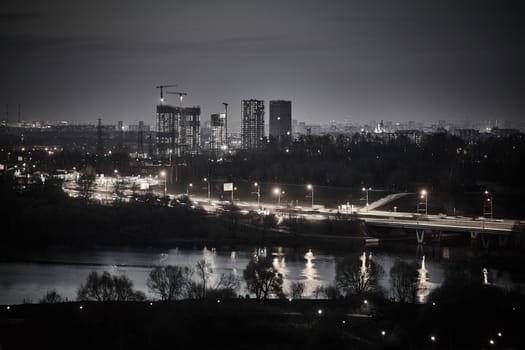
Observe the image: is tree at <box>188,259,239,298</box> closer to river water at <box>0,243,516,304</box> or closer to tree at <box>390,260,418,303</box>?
river water at <box>0,243,516,304</box>

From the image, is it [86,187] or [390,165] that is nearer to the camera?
[86,187]

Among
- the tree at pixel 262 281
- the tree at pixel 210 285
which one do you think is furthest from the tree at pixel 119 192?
the tree at pixel 262 281

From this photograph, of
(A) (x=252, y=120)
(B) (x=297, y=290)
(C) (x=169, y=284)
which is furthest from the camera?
(A) (x=252, y=120)

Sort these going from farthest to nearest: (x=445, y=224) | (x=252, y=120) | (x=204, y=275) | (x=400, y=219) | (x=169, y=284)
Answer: (x=252, y=120), (x=400, y=219), (x=445, y=224), (x=204, y=275), (x=169, y=284)

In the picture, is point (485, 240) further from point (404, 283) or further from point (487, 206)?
point (404, 283)

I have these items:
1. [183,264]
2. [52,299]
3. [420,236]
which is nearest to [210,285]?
[52,299]

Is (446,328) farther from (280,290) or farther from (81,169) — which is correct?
(81,169)

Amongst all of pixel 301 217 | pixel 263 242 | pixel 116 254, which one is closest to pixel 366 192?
pixel 301 217

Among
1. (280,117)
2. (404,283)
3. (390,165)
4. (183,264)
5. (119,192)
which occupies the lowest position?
(183,264)
